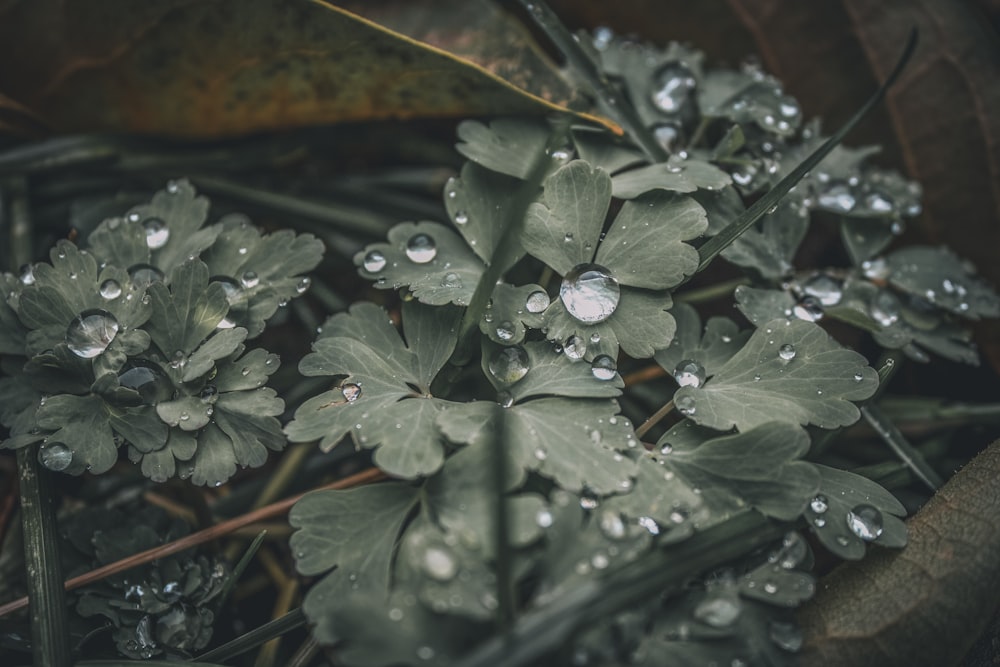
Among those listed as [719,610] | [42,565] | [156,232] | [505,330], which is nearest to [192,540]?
[42,565]

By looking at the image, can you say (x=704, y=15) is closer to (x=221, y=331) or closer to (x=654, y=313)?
(x=654, y=313)

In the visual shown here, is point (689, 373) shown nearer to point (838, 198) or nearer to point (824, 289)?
point (824, 289)

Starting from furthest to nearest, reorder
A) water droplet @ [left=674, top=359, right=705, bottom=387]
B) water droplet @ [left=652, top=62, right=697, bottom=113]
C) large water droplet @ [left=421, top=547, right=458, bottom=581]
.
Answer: water droplet @ [left=652, top=62, right=697, bottom=113] → water droplet @ [left=674, top=359, right=705, bottom=387] → large water droplet @ [left=421, top=547, right=458, bottom=581]

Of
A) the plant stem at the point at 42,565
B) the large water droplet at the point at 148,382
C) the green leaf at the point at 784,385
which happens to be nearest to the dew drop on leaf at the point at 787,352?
the green leaf at the point at 784,385

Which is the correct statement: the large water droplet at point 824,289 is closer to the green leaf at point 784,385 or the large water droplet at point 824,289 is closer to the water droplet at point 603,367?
the green leaf at point 784,385

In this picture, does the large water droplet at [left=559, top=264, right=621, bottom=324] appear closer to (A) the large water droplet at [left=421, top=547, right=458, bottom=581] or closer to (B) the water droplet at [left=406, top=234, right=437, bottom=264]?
(B) the water droplet at [left=406, top=234, right=437, bottom=264]

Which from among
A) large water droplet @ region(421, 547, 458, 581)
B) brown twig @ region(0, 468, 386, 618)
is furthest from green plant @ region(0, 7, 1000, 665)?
brown twig @ region(0, 468, 386, 618)
